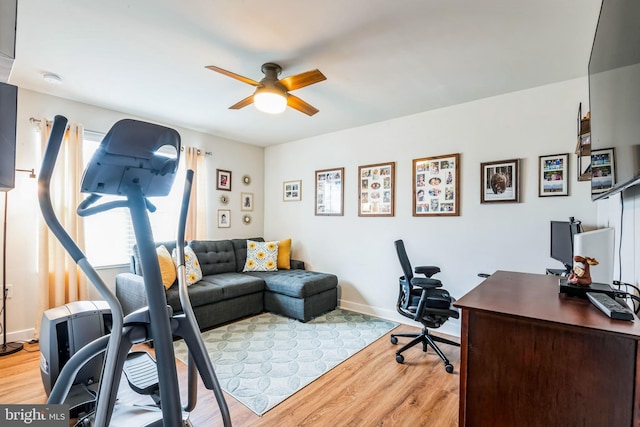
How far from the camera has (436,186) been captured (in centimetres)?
337

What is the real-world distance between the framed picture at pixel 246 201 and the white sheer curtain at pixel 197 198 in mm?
682

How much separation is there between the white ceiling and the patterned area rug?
246 cm

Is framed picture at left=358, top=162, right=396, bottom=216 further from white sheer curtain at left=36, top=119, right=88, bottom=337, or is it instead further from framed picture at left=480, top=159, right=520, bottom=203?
white sheer curtain at left=36, top=119, right=88, bottom=337

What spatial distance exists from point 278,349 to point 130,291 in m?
1.64

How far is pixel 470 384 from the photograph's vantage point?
123 cm

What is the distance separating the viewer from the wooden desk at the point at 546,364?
38.7 inches

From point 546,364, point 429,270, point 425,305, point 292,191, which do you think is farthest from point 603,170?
point 292,191

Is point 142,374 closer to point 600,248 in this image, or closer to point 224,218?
point 600,248

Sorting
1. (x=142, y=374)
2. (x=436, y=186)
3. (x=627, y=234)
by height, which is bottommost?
(x=142, y=374)

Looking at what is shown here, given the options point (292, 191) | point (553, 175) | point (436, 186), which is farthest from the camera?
point (292, 191)

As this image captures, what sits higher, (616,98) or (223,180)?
(223,180)

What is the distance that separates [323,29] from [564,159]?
2365 mm

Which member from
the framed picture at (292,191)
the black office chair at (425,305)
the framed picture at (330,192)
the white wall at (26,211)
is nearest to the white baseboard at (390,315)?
the black office chair at (425,305)

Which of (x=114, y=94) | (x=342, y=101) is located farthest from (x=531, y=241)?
(x=114, y=94)
